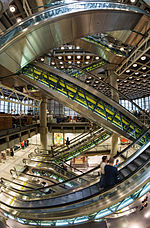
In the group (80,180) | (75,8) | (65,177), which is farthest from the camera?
(65,177)

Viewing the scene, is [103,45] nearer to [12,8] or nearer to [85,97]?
[85,97]

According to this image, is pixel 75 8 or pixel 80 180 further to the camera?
pixel 80 180

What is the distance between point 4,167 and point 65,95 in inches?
402

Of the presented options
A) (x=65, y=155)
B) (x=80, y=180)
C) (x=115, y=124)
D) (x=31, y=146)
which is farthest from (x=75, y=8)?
(x=31, y=146)

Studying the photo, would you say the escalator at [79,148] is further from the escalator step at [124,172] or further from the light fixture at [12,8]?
the light fixture at [12,8]

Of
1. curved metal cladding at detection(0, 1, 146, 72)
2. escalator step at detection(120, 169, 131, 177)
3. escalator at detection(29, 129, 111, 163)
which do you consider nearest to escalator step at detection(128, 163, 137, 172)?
escalator step at detection(120, 169, 131, 177)

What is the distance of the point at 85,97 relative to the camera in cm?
657

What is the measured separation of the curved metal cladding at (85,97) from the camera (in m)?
6.44

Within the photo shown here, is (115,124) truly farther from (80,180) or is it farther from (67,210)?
(67,210)

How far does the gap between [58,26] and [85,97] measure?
325 centimetres

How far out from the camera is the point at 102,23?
5355mm

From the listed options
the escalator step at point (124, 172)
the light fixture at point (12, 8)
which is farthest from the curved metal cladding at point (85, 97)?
the light fixture at point (12, 8)

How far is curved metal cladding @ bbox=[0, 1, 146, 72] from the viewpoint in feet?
14.6

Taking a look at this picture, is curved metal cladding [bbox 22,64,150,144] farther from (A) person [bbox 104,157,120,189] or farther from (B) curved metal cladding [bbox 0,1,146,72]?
(A) person [bbox 104,157,120,189]
